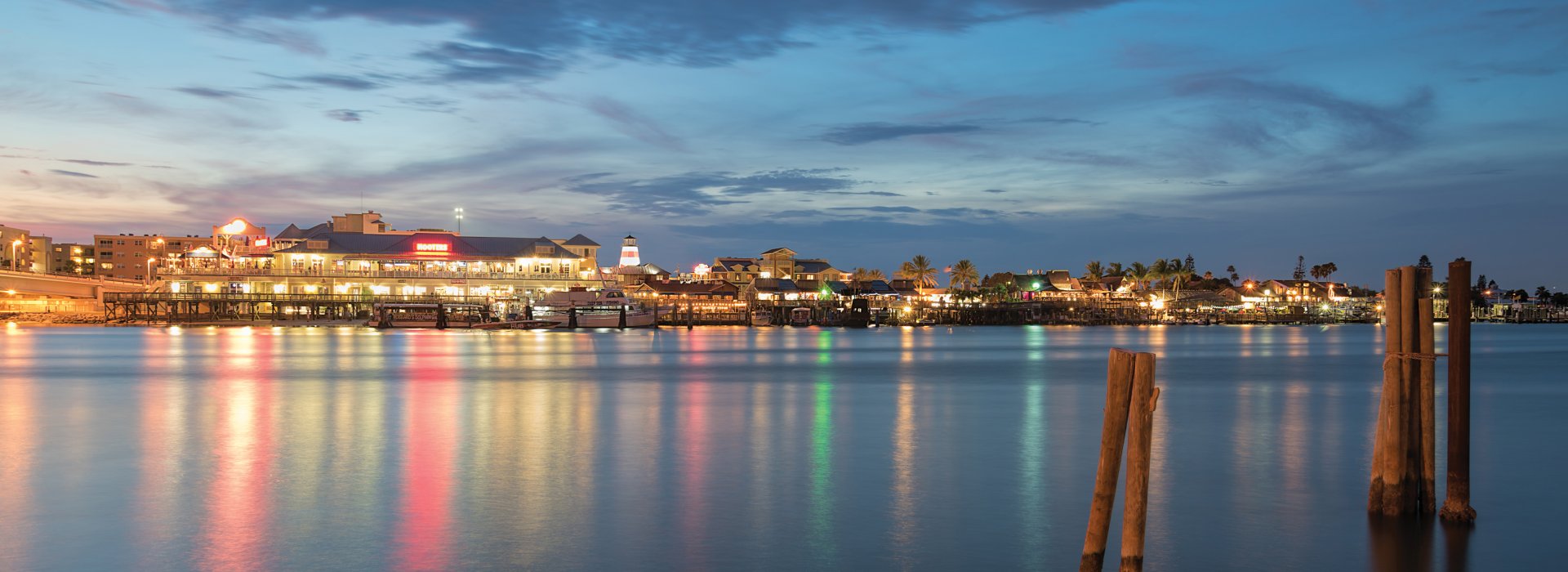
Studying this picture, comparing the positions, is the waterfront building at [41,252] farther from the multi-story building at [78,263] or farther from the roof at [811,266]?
the roof at [811,266]

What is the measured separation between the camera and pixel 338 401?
33.3 meters

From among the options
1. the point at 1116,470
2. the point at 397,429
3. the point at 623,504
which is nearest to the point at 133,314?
the point at 397,429

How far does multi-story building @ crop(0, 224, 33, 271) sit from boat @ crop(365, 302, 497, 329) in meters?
89.6

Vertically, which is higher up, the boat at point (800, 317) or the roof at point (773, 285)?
the roof at point (773, 285)

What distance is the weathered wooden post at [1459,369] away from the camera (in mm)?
12641

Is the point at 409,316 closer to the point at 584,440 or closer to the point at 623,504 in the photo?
the point at 584,440

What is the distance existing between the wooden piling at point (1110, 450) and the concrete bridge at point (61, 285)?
5118 inches

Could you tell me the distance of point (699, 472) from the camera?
1998 cm

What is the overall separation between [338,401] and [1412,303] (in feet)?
93.9

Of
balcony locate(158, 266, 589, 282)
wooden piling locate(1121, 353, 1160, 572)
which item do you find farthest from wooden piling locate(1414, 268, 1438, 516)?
balcony locate(158, 266, 589, 282)

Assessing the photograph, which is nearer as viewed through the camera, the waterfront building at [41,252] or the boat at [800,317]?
the boat at [800,317]

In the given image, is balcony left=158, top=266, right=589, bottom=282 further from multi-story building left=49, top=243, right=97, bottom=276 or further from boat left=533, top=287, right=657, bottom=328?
multi-story building left=49, top=243, right=97, bottom=276

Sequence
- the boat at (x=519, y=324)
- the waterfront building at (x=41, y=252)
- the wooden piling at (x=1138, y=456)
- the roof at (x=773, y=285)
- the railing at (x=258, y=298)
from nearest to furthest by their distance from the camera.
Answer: the wooden piling at (x=1138, y=456), the boat at (x=519, y=324), the railing at (x=258, y=298), the roof at (x=773, y=285), the waterfront building at (x=41, y=252)

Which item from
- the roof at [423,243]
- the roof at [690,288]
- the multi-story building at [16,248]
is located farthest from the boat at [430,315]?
the multi-story building at [16,248]
